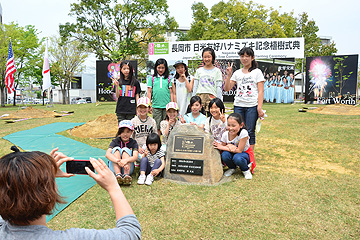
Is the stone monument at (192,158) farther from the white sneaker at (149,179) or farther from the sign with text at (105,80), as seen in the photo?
the sign with text at (105,80)

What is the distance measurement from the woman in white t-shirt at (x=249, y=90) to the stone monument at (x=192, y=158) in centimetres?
80

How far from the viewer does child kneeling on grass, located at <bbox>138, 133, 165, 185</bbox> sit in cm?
366

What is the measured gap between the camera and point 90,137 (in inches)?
267

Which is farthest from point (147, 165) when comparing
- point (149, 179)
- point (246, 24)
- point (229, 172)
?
point (246, 24)

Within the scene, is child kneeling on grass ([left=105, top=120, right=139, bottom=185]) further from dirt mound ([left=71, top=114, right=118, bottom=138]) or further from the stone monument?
dirt mound ([left=71, top=114, right=118, bottom=138])

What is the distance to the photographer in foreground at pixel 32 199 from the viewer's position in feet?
3.01

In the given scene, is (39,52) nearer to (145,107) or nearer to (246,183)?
(145,107)

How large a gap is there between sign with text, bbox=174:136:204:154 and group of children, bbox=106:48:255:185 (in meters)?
0.26

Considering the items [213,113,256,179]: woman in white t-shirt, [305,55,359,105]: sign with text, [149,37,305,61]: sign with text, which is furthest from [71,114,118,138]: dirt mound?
[305,55,359,105]: sign with text

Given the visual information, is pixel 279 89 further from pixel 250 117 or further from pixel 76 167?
pixel 76 167

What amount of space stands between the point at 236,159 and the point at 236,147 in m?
0.20

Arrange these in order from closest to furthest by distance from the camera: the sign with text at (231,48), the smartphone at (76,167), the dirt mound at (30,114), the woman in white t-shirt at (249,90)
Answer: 1. the smartphone at (76,167)
2. the woman in white t-shirt at (249,90)
3. the dirt mound at (30,114)
4. the sign with text at (231,48)

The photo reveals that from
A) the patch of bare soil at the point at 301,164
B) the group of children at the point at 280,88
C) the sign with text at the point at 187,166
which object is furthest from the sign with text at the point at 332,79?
the sign with text at the point at 187,166

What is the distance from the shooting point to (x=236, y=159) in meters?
3.71
